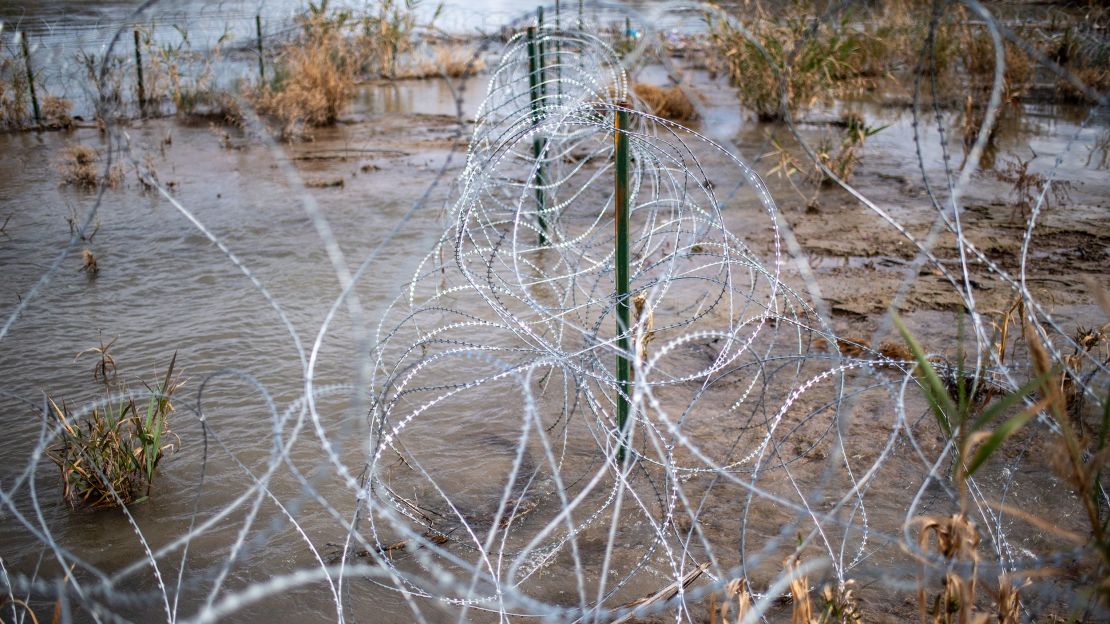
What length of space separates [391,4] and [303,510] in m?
10.00

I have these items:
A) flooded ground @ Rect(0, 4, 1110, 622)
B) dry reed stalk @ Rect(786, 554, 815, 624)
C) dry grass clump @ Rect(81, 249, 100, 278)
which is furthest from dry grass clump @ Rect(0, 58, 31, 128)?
dry reed stalk @ Rect(786, 554, 815, 624)

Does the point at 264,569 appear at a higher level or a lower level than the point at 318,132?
lower

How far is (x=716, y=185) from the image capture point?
753cm

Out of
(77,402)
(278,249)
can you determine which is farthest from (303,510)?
(278,249)

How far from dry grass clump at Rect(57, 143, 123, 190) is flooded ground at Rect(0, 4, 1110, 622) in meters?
0.12

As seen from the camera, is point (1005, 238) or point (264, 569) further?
point (1005, 238)

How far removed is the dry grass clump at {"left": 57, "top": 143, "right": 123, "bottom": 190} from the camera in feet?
24.0

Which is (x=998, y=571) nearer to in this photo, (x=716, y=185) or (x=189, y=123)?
(x=716, y=185)

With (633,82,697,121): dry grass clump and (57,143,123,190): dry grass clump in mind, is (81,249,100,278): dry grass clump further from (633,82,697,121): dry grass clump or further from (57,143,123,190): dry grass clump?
(633,82,697,121): dry grass clump

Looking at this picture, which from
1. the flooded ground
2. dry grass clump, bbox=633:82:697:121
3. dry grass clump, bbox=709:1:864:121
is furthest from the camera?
dry grass clump, bbox=633:82:697:121

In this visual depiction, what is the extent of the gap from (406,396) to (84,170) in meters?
4.61

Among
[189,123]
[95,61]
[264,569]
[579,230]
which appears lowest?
[264,569]

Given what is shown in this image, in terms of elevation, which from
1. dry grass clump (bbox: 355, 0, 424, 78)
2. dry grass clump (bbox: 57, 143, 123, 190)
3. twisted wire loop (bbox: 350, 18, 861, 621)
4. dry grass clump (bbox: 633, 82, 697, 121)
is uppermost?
dry grass clump (bbox: 355, 0, 424, 78)

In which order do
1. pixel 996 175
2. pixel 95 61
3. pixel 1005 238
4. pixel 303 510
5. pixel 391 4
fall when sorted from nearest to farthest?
pixel 303 510
pixel 1005 238
pixel 996 175
pixel 95 61
pixel 391 4
